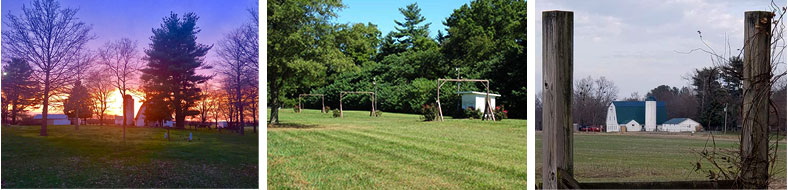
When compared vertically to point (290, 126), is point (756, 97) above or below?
above

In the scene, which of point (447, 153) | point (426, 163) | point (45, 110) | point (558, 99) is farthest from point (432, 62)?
point (558, 99)

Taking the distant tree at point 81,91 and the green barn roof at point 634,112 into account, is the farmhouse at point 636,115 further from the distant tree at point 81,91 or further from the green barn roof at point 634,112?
the distant tree at point 81,91

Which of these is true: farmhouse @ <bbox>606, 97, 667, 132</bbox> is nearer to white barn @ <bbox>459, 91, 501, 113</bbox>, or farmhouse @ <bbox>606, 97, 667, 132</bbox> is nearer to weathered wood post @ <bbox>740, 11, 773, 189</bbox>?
weathered wood post @ <bbox>740, 11, 773, 189</bbox>

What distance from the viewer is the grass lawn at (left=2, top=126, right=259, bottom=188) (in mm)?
6094

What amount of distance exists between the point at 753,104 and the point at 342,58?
962 centimetres

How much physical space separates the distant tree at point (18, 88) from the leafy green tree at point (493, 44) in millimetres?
12780

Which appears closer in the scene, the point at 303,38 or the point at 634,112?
the point at 634,112

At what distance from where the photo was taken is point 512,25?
18969 mm

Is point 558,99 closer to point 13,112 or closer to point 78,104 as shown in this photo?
point 78,104

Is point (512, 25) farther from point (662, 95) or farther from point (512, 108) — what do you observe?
point (662, 95)

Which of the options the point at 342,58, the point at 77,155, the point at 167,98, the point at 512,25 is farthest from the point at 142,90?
the point at 512,25

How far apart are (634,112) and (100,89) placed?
5.27 metres

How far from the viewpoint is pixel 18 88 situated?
6070mm

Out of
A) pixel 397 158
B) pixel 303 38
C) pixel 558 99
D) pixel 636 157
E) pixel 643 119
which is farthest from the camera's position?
pixel 303 38
